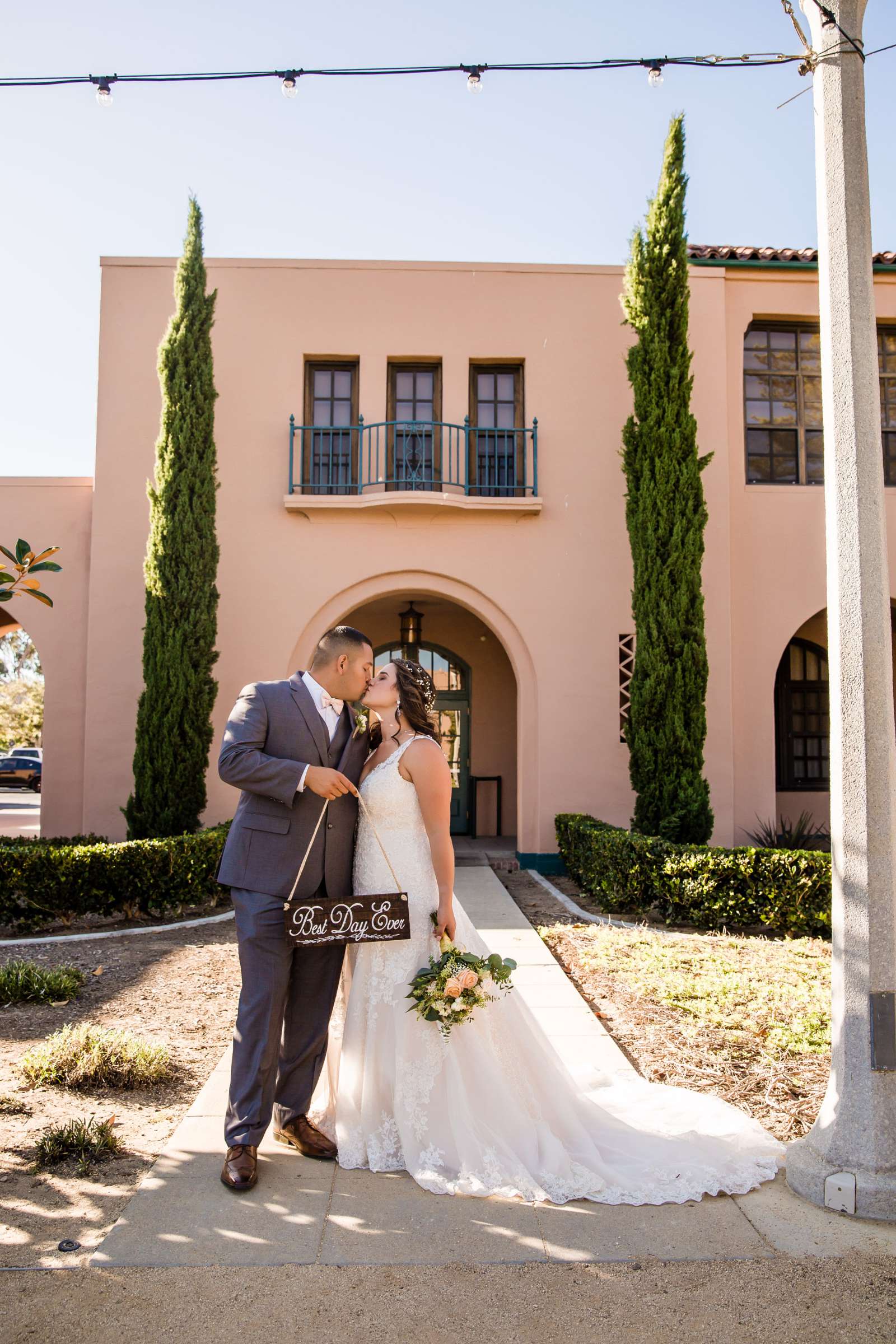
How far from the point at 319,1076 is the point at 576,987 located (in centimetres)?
303

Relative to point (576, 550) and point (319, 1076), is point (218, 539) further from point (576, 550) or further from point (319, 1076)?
point (319, 1076)

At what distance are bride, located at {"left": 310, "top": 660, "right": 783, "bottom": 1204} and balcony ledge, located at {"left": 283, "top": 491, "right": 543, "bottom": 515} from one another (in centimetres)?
769

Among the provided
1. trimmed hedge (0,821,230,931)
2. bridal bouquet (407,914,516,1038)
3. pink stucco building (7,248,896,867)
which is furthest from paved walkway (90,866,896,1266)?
pink stucco building (7,248,896,867)

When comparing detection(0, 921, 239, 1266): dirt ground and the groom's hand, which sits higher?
the groom's hand

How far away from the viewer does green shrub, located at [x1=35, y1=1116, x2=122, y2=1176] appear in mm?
3900

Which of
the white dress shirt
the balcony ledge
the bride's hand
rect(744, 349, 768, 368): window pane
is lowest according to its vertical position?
the bride's hand

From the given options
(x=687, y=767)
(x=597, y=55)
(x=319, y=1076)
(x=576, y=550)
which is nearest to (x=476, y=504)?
(x=576, y=550)

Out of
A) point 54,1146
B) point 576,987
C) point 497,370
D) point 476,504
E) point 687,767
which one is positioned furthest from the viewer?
point 497,370

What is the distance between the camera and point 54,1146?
154 inches

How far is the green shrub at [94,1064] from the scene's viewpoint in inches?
188

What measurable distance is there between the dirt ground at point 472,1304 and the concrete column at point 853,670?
0.49 meters

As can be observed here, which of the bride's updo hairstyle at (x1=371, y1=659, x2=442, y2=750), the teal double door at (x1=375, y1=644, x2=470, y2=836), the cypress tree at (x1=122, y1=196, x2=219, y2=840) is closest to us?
the bride's updo hairstyle at (x1=371, y1=659, x2=442, y2=750)

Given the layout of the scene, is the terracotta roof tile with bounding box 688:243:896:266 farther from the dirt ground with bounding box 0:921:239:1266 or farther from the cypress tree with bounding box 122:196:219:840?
the dirt ground with bounding box 0:921:239:1266

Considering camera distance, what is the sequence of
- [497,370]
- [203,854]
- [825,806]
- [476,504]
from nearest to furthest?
[203,854] → [476,504] → [497,370] → [825,806]
